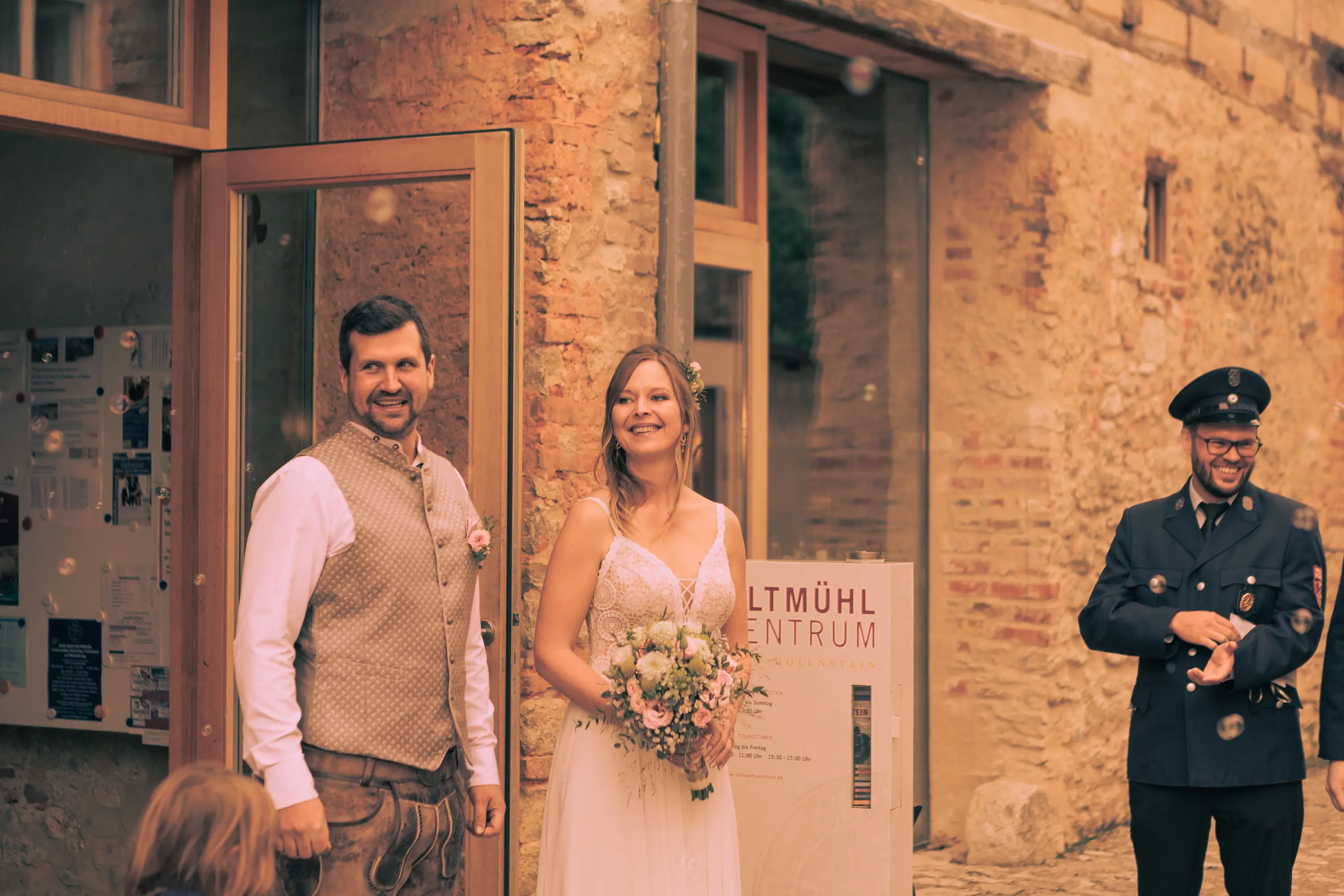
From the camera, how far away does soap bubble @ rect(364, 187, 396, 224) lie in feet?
15.4

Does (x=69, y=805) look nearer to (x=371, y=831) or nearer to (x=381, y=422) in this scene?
(x=371, y=831)

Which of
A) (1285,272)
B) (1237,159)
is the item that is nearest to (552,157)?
(1237,159)

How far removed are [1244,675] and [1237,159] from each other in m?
5.15

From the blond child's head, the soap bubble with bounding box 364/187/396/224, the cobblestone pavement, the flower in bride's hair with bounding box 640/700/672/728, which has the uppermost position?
the soap bubble with bounding box 364/187/396/224

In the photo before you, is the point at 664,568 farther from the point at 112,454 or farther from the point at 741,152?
the point at 741,152

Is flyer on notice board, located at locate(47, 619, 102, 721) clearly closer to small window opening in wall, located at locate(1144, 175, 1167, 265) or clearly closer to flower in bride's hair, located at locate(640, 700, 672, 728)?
flower in bride's hair, located at locate(640, 700, 672, 728)

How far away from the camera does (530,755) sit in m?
4.76

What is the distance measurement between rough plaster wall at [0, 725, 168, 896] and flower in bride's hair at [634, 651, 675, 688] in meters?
2.45

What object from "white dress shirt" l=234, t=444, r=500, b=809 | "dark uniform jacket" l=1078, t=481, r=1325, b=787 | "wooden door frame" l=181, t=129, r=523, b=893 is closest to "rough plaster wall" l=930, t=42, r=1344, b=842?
"dark uniform jacket" l=1078, t=481, r=1325, b=787

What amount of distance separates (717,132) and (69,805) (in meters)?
3.46

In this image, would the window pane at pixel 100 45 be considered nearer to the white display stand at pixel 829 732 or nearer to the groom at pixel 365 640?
the groom at pixel 365 640

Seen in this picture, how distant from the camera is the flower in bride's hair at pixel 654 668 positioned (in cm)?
335

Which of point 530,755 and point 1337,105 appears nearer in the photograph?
point 530,755

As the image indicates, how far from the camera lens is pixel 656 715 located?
3363 millimetres
